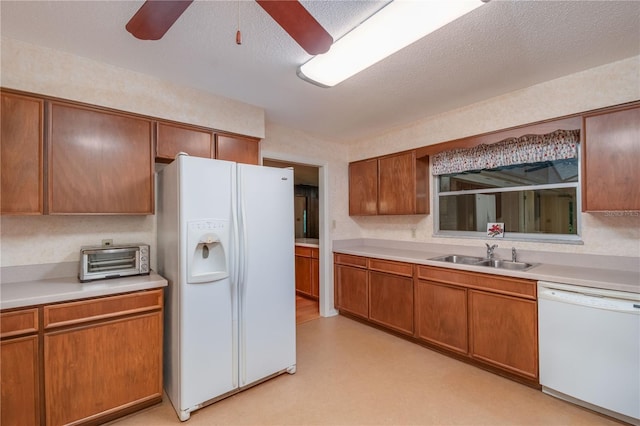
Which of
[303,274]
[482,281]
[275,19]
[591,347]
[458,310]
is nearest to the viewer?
[275,19]

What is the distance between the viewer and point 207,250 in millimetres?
2154

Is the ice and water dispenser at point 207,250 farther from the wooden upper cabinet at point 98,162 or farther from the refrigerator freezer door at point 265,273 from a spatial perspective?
the wooden upper cabinet at point 98,162

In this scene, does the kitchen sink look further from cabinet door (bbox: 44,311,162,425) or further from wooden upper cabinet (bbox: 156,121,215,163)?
cabinet door (bbox: 44,311,162,425)

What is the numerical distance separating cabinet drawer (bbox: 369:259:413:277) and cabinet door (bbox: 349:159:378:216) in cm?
74

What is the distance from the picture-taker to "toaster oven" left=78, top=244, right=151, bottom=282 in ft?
6.88

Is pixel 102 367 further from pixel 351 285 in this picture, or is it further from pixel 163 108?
pixel 351 285

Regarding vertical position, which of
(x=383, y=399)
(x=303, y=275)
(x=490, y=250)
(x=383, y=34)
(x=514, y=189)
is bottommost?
(x=383, y=399)

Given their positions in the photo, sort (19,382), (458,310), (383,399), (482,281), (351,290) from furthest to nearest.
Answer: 1. (351,290)
2. (458,310)
3. (482,281)
4. (383,399)
5. (19,382)

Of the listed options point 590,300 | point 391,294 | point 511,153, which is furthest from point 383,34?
point 391,294

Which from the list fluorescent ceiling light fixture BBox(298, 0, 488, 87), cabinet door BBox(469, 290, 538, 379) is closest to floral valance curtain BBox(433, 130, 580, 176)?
cabinet door BBox(469, 290, 538, 379)

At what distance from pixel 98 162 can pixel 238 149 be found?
3.69 feet

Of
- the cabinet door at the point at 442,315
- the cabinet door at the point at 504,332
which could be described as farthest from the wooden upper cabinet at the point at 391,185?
the cabinet door at the point at 504,332

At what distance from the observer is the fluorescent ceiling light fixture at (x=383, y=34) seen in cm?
147

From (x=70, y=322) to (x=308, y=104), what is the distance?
2.52 metres
